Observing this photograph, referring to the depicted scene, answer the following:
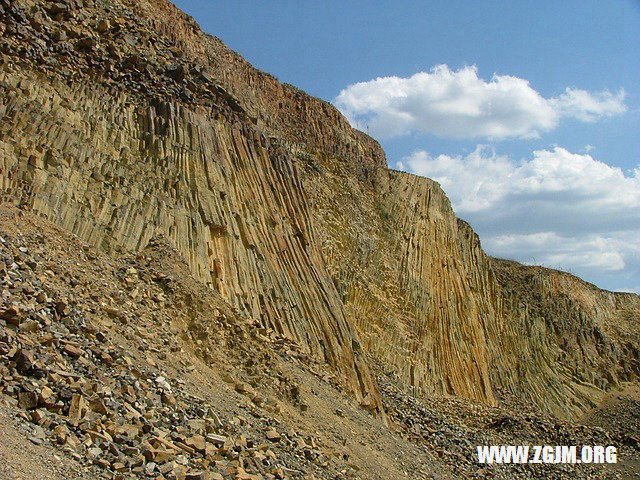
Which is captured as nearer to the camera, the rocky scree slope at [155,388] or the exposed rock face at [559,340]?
the rocky scree slope at [155,388]

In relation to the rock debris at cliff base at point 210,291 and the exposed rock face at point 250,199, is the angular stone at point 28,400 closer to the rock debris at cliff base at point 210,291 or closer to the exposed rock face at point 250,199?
the rock debris at cliff base at point 210,291

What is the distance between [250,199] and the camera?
16594 millimetres

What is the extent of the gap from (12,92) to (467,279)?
21535 millimetres

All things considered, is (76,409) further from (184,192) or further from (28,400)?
(184,192)

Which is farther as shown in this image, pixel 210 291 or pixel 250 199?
pixel 250 199

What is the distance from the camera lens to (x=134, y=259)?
12.0 m

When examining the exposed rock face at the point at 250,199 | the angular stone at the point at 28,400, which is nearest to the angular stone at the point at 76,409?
the angular stone at the point at 28,400

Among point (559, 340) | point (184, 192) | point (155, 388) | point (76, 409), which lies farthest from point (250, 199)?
point (559, 340)

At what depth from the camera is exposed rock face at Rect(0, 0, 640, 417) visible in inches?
507

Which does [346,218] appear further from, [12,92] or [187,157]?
[12,92]

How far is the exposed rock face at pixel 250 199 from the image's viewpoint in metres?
12.9

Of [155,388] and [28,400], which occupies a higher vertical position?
[155,388]

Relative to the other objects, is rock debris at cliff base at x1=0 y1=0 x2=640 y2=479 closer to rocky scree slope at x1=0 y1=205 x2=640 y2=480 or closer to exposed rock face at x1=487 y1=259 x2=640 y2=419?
rocky scree slope at x1=0 y1=205 x2=640 y2=480

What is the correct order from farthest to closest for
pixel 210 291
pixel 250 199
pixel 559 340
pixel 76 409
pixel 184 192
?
pixel 559 340
pixel 250 199
pixel 184 192
pixel 210 291
pixel 76 409
